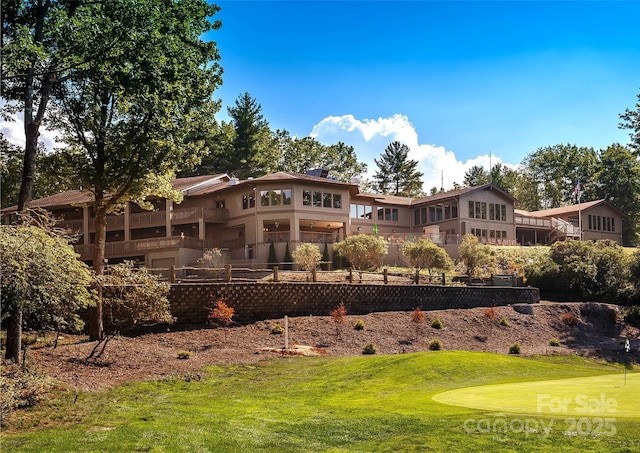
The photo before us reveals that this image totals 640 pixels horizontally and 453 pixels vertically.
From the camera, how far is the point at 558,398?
35.0 feet

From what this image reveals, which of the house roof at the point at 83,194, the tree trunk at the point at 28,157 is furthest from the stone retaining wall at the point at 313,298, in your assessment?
the house roof at the point at 83,194

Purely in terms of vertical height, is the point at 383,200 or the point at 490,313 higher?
the point at 383,200

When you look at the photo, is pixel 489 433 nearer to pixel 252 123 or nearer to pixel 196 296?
pixel 196 296

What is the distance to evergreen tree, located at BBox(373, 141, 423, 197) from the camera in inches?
3406

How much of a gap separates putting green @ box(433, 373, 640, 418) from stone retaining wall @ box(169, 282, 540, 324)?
14214 millimetres

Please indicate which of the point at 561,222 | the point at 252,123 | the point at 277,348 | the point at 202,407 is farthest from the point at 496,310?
the point at 252,123

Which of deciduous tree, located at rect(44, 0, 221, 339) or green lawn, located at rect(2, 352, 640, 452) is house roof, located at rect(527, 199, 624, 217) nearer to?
deciduous tree, located at rect(44, 0, 221, 339)

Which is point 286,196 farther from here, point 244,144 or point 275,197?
point 244,144

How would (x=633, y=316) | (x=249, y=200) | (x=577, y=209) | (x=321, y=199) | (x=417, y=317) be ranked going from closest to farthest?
(x=417, y=317) → (x=633, y=316) → (x=249, y=200) → (x=321, y=199) → (x=577, y=209)

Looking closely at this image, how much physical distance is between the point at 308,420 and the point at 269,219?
34.1m

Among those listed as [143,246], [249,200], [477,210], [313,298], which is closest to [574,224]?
[477,210]

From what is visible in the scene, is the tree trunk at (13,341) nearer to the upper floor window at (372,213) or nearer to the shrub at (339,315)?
the shrub at (339,315)

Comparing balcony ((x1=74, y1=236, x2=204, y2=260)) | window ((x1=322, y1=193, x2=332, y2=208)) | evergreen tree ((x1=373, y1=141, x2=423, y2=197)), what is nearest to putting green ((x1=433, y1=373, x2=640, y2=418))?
balcony ((x1=74, y1=236, x2=204, y2=260))

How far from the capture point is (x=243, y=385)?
16.5m
